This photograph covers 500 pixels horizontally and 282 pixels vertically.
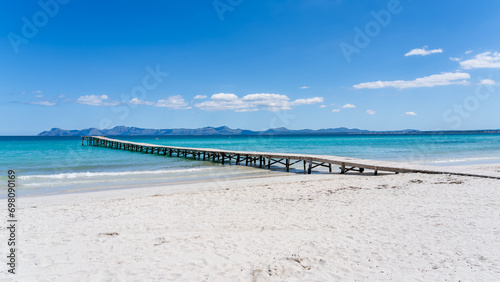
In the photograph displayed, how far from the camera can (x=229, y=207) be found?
8359 millimetres

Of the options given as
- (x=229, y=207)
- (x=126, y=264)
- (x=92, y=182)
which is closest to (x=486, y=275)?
(x=126, y=264)

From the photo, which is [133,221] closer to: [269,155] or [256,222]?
[256,222]

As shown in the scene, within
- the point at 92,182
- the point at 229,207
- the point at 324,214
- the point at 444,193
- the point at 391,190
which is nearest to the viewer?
the point at 324,214

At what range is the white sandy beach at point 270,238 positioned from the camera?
4.34 meters

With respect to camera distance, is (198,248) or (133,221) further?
(133,221)

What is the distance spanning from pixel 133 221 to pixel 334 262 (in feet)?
15.7

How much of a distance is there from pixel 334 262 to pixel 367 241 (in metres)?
1.14

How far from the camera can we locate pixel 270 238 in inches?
225

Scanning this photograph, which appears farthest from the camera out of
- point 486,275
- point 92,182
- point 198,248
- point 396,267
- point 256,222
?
point 92,182

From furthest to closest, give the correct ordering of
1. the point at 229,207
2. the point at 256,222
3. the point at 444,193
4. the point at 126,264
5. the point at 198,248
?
the point at 444,193
the point at 229,207
the point at 256,222
the point at 198,248
the point at 126,264

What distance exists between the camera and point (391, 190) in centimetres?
1004

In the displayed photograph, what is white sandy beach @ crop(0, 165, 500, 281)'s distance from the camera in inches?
171

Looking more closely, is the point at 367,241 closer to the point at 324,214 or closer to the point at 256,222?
the point at 324,214

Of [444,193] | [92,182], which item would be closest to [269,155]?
[92,182]
